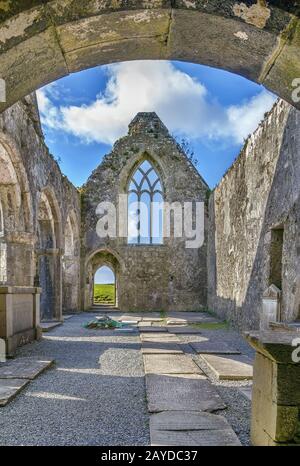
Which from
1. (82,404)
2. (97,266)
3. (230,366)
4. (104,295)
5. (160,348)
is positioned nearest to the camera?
(82,404)

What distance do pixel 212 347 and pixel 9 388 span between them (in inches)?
159

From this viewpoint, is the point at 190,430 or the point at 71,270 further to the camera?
the point at 71,270

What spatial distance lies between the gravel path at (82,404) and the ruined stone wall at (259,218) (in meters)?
2.75

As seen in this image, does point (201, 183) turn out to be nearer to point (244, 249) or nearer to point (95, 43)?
point (244, 249)

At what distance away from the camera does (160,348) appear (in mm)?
7371

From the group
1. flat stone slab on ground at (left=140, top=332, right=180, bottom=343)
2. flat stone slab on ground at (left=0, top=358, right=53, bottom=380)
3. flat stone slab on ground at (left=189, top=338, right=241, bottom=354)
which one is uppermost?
flat stone slab on ground at (left=0, top=358, right=53, bottom=380)

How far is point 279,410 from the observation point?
93.7 inches

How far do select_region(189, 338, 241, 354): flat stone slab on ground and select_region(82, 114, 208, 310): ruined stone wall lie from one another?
837 cm

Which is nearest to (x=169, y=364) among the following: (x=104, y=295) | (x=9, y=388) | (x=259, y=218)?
(x=9, y=388)

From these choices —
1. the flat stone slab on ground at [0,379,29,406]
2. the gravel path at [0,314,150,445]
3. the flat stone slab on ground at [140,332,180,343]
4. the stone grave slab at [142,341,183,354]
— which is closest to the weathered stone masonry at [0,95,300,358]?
the gravel path at [0,314,150,445]

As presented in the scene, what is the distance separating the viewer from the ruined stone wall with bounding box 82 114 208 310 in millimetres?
16906

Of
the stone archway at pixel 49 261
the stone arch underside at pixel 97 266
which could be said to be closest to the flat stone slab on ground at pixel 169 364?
the stone archway at pixel 49 261

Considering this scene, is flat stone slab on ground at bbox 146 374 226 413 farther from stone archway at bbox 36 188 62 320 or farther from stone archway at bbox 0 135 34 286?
stone archway at bbox 36 188 62 320

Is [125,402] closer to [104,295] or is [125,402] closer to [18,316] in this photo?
[18,316]
